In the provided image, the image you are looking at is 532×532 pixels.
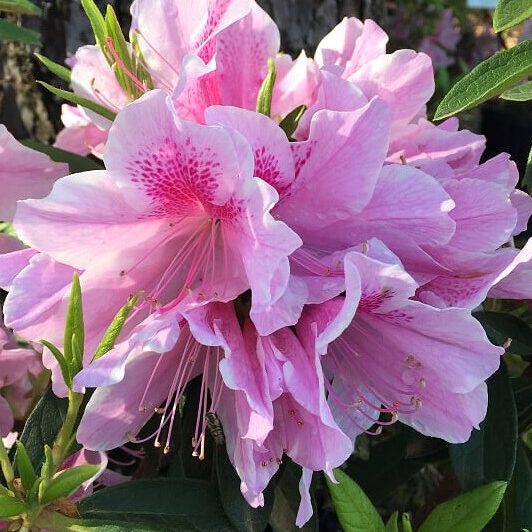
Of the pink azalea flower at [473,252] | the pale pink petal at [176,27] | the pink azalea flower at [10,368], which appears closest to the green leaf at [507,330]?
the pink azalea flower at [473,252]

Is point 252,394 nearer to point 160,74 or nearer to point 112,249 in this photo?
point 112,249

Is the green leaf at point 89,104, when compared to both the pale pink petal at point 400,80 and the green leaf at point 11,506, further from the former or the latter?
the green leaf at point 11,506

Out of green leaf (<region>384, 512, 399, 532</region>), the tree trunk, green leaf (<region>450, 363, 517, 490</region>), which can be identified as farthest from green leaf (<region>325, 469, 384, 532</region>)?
the tree trunk

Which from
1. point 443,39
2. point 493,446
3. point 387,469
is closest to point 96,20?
point 493,446

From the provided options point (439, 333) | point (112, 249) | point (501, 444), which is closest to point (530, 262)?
point (439, 333)

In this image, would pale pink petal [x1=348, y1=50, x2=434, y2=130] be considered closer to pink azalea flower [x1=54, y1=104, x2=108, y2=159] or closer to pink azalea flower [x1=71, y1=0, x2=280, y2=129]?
pink azalea flower [x1=71, y1=0, x2=280, y2=129]

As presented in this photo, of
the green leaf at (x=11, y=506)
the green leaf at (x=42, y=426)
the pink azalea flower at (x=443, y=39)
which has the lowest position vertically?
the pink azalea flower at (x=443, y=39)

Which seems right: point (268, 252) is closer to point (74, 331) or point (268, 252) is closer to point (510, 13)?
point (74, 331)
